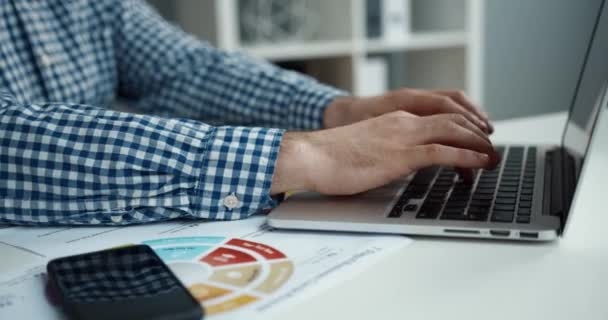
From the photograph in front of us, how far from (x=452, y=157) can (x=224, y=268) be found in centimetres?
25

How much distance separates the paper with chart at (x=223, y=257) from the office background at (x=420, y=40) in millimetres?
1257

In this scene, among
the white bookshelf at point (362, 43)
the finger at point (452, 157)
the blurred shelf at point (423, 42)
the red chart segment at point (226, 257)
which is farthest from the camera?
the blurred shelf at point (423, 42)

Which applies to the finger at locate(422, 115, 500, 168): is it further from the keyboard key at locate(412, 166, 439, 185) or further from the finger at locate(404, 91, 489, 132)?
the finger at locate(404, 91, 489, 132)

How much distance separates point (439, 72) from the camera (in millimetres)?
2455

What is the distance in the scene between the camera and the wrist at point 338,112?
0.98m

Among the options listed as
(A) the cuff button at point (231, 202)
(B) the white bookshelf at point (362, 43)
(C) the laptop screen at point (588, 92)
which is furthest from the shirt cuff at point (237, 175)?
(B) the white bookshelf at point (362, 43)

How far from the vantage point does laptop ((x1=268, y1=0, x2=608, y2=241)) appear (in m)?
0.53

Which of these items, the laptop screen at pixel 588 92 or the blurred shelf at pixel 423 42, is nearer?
the laptop screen at pixel 588 92

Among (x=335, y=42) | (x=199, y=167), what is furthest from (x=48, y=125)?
(x=335, y=42)

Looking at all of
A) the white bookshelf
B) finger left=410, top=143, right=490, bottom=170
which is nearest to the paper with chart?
finger left=410, top=143, right=490, bottom=170

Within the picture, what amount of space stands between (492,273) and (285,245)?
17 centimetres

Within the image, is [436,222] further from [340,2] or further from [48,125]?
[340,2]

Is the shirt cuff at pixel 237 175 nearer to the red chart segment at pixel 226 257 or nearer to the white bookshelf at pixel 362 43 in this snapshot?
the red chart segment at pixel 226 257

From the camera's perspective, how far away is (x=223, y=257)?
50 centimetres
